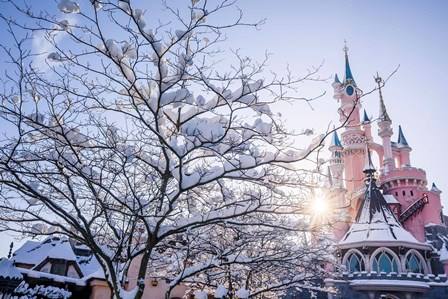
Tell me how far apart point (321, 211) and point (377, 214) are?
22.4 metres

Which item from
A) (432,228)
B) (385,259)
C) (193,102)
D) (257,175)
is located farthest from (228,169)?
(432,228)

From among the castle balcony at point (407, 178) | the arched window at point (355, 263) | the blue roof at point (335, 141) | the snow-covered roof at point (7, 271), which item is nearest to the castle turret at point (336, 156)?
the blue roof at point (335, 141)

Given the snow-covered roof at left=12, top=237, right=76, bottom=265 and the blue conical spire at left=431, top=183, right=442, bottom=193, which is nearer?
the snow-covered roof at left=12, top=237, right=76, bottom=265

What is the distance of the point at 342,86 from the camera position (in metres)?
48.5

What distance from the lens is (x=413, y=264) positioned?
23688mm

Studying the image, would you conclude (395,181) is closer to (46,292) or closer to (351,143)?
(351,143)

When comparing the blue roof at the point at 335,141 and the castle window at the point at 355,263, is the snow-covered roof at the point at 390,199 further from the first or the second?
the blue roof at the point at 335,141

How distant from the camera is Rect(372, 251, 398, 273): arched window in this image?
23.1 metres

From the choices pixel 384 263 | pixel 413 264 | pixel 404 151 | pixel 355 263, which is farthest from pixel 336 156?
pixel 384 263

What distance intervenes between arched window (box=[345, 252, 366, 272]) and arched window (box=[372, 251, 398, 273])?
76 centimetres

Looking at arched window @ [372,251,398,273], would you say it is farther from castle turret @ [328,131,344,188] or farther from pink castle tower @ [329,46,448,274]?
castle turret @ [328,131,344,188]

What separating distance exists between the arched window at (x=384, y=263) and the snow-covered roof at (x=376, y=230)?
0.74 meters

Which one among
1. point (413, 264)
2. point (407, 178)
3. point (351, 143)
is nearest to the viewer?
point (413, 264)

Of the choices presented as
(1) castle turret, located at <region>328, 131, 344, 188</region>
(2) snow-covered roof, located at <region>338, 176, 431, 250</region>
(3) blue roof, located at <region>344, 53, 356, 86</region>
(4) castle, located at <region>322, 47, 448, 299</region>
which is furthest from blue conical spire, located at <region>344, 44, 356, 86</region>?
(2) snow-covered roof, located at <region>338, 176, 431, 250</region>
